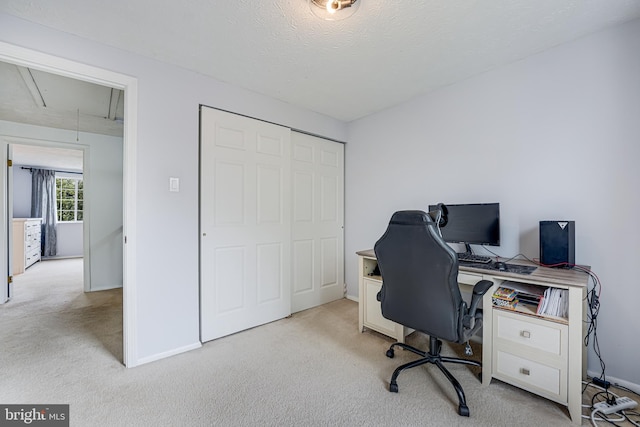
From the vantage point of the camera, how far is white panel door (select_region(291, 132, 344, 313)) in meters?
3.17

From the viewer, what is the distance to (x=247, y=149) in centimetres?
266

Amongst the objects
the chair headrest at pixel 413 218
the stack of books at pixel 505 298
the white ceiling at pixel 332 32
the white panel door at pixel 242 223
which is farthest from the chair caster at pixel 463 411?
the white ceiling at pixel 332 32

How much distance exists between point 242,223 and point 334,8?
191 centimetres

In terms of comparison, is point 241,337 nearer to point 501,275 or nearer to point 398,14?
point 501,275

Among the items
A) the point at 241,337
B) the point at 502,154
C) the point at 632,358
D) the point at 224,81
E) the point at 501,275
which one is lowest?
the point at 241,337

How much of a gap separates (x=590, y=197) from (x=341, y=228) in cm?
243

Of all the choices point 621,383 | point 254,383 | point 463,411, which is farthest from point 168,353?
point 621,383

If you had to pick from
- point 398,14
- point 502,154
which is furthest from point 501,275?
point 398,14

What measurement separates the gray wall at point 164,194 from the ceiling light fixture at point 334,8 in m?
1.30

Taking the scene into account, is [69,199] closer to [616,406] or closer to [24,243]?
[24,243]

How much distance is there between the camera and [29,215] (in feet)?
21.1

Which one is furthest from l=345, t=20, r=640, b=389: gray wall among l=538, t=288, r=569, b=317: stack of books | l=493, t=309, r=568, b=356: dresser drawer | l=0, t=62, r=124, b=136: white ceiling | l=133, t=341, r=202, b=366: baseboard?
l=0, t=62, r=124, b=136: white ceiling

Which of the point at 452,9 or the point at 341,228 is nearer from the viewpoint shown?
the point at 452,9

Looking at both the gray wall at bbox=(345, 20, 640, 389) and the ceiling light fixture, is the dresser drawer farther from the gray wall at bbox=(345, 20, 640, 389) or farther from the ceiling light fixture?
the ceiling light fixture
